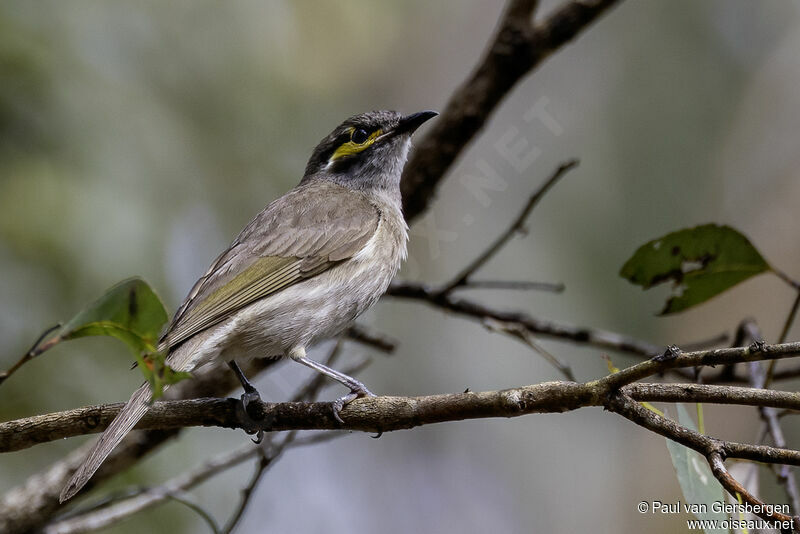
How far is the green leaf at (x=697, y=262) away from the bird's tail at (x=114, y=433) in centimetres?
171

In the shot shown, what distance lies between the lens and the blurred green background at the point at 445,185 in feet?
17.5

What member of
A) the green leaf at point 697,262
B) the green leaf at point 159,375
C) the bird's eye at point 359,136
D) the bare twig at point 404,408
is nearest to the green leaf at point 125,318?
the green leaf at point 159,375

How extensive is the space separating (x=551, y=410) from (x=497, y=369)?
18.0 feet

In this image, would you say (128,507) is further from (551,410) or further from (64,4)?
(64,4)

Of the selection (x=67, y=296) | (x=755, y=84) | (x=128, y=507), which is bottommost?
(x=128, y=507)

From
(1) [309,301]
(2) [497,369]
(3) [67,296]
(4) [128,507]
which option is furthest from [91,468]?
(2) [497,369]

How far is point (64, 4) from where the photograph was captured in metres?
6.07

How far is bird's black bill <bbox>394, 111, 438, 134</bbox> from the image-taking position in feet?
15.3

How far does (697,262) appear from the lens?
3156 mm

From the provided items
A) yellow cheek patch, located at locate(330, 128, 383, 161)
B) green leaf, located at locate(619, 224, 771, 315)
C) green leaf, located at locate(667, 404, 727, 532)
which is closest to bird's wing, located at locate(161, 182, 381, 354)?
yellow cheek patch, located at locate(330, 128, 383, 161)

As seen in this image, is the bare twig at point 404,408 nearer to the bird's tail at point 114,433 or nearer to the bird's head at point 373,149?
the bird's tail at point 114,433

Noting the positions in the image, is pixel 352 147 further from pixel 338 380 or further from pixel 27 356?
pixel 27 356

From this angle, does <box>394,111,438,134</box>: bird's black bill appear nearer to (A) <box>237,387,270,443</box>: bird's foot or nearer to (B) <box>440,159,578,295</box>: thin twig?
(B) <box>440,159,578,295</box>: thin twig

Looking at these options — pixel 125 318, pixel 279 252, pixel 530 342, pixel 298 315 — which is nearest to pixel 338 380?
pixel 298 315
